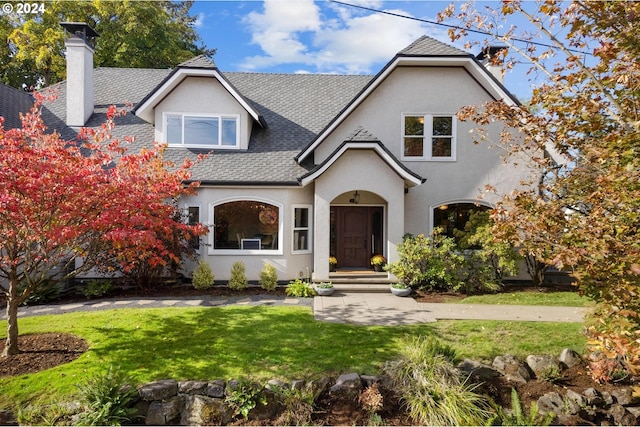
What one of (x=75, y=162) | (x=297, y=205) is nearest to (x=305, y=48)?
(x=297, y=205)

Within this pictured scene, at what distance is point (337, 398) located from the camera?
210 inches

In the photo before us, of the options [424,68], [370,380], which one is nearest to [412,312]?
[370,380]

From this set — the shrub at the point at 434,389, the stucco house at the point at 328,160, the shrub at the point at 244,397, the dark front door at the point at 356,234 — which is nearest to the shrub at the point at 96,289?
the stucco house at the point at 328,160

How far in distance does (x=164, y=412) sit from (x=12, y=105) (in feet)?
53.7

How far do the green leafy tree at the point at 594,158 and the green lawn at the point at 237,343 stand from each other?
9.88 feet

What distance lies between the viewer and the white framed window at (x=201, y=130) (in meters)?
13.0

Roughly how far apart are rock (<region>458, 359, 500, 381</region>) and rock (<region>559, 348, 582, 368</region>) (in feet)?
4.71

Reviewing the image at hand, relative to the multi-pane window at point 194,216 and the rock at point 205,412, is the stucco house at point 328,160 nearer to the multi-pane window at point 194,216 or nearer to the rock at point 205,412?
the multi-pane window at point 194,216

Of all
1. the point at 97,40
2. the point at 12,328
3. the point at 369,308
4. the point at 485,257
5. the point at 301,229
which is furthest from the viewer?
the point at 97,40

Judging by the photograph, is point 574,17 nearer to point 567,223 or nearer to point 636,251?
point 567,223

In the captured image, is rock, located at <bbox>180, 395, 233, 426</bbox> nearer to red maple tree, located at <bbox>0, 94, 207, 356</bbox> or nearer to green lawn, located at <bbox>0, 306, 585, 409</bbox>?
green lawn, located at <bbox>0, 306, 585, 409</bbox>

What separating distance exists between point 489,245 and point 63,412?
11.4 metres

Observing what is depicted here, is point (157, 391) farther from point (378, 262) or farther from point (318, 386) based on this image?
point (378, 262)

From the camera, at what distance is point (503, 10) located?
455 cm
